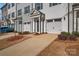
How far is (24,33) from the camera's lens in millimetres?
3059

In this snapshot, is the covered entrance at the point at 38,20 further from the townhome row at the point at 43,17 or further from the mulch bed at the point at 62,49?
the mulch bed at the point at 62,49

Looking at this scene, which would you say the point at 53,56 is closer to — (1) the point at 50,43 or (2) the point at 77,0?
(1) the point at 50,43

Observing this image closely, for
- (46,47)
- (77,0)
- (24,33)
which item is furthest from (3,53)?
(77,0)

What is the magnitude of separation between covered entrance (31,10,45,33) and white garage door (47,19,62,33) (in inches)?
4.8

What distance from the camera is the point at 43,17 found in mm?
3051

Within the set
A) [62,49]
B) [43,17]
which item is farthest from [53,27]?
[62,49]

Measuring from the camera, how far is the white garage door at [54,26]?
9.70ft

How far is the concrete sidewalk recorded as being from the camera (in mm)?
2871

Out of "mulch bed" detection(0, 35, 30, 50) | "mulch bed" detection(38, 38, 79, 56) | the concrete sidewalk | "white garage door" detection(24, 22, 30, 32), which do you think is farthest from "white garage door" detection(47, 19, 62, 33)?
"mulch bed" detection(0, 35, 30, 50)

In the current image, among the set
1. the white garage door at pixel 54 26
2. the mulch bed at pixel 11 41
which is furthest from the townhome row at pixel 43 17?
the mulch bed at pixel 11 41

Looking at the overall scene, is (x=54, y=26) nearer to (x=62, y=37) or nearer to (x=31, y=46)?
(x=62, y=37)

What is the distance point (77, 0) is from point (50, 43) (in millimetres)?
850

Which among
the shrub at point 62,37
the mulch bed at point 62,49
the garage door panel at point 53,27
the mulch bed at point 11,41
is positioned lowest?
the mulch bed at point 62,49

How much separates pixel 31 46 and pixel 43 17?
0.56 meters
